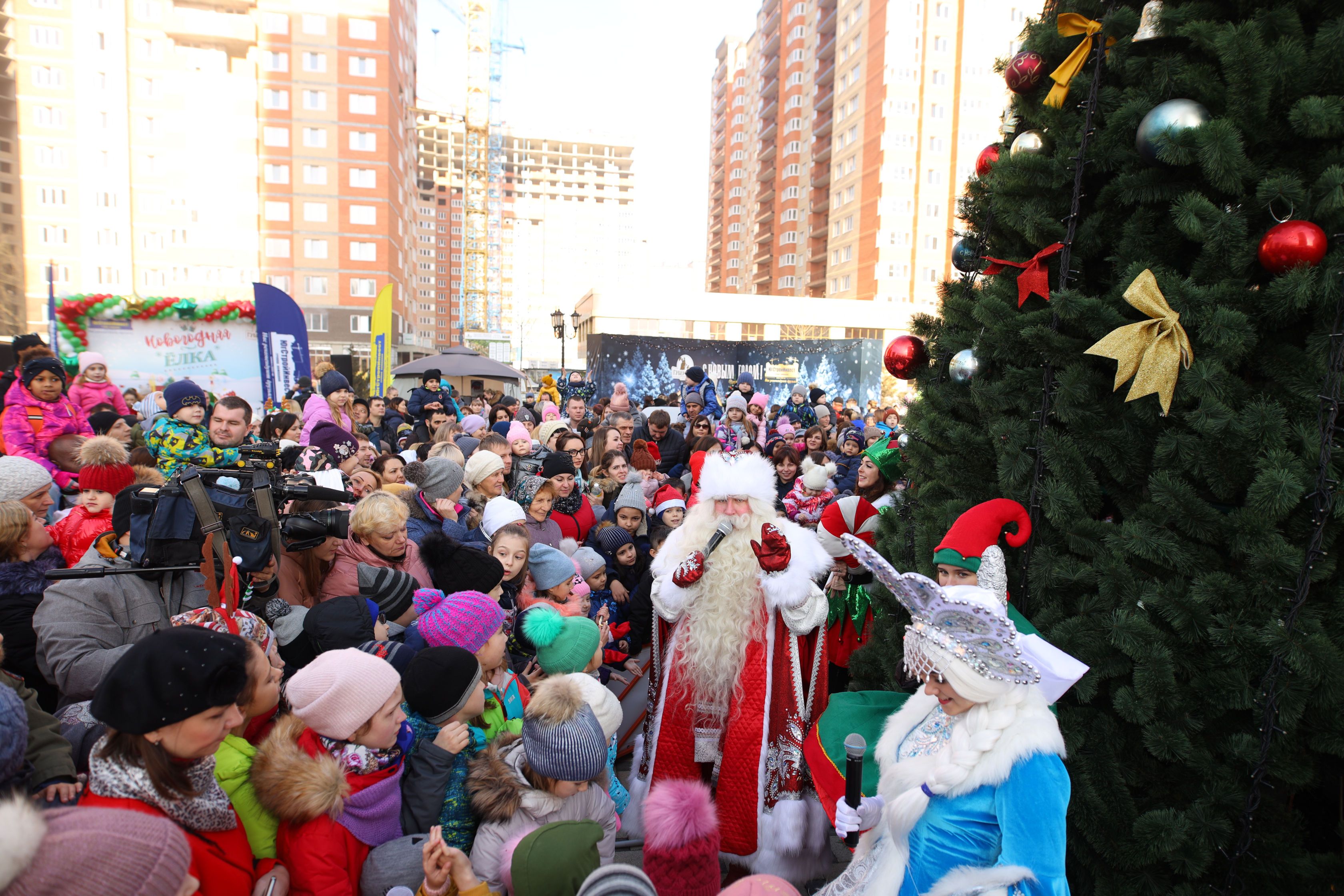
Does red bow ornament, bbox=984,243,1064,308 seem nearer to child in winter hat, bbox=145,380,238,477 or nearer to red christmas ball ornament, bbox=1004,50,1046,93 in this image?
red christmas ball ornament, bbox=1004,50,1046,93

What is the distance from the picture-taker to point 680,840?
2502mm

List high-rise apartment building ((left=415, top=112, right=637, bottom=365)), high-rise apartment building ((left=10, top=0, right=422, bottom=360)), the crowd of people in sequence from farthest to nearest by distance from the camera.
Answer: high-rise apartment building ((left=415, top=112, right=637, bottom=365)) < high-rise apartment building ((left=10, top=0, right=422, bottom=360)) < the crowd of people

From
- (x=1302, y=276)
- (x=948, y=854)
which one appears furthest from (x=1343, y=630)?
(x=948, y=854)

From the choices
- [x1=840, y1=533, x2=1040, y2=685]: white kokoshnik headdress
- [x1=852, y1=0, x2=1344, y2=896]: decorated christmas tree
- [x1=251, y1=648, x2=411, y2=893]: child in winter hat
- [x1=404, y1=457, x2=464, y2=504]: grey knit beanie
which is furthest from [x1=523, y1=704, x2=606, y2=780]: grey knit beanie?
[x1=404, y1=457, x2=464, y2=504]: grey knit beanie

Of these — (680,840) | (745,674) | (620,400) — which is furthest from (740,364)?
(680,840)

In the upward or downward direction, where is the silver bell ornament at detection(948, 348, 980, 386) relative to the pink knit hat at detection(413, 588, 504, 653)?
upward

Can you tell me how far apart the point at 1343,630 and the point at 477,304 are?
96.3m

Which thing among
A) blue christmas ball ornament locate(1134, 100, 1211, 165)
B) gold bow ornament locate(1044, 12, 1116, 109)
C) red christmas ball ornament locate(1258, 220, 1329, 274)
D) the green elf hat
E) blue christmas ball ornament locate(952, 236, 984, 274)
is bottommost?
the green elf hat

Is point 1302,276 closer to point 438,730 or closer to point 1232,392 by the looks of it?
point 1232,392

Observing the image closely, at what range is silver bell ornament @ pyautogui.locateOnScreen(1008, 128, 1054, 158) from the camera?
8.65ft

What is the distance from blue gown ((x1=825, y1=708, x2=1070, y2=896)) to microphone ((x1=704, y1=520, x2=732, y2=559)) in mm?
1456

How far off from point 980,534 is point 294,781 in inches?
90.7

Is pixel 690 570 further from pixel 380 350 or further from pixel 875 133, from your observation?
pixel 875 133

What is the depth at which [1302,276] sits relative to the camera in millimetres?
1908
